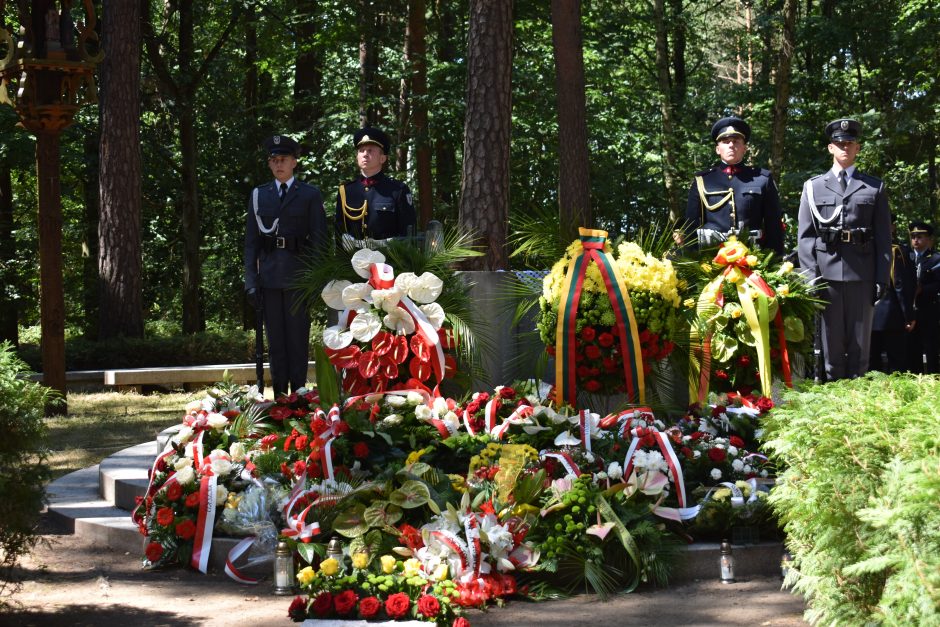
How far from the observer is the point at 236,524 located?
5.36m

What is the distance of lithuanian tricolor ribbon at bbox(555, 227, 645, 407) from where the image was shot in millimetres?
6047

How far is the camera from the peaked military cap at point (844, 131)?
24.7 feet

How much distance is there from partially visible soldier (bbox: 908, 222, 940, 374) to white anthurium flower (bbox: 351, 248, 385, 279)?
889 cm

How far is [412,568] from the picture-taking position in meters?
4.59

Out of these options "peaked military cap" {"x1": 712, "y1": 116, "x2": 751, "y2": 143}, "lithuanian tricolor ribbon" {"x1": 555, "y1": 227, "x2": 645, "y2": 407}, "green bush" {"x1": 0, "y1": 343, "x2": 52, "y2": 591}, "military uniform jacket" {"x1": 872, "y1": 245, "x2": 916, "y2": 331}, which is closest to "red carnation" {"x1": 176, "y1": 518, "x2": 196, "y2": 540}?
"green bush" {"x1": 0, "y1": 343, "x2": 52, "y2": 591}

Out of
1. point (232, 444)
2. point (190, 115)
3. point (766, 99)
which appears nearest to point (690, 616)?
point (232, 444)

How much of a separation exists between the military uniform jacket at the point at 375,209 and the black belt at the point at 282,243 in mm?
332

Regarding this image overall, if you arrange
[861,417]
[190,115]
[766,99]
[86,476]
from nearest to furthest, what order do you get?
[861,417], [86,476], [190,115], [766,99]

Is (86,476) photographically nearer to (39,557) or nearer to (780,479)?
(39,557)

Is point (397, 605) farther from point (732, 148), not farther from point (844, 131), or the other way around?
point (844, 131)

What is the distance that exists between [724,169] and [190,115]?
15950mm

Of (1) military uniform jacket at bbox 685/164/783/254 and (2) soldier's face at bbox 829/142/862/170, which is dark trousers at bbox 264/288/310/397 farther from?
(2) soldier's face at bbox 829/142/862/170

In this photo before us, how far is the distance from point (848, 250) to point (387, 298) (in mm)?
3502

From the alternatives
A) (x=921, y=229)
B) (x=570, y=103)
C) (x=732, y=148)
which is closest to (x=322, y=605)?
(x=732, y=148)
